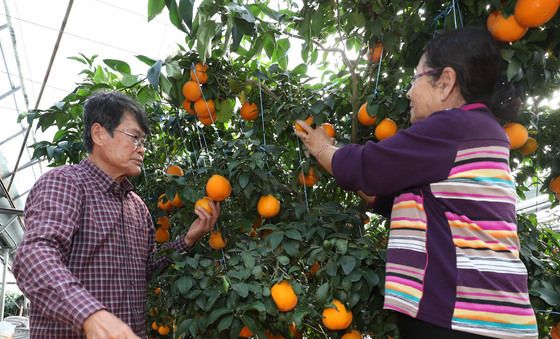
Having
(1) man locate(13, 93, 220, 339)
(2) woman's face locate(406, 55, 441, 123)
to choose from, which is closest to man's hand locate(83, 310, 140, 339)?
(1) man locate(13, 93, 220, 339)

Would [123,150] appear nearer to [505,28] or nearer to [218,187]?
[218,187]

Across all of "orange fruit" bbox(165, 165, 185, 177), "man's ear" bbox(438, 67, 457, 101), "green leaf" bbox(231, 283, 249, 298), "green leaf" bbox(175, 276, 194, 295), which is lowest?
"green leaf" bbox(175, 276, 194, 295)

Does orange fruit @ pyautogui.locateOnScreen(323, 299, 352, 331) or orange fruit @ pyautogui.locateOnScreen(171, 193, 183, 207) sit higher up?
orange fruit @ pyautogui.locateOnScreen(171, 193, 183, 207)

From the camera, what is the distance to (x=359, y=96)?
174 centimetres

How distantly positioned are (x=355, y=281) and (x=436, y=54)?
0.59 metres

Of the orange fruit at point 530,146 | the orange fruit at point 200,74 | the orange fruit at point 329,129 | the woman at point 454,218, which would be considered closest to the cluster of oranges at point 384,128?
the orange fruit at point 329,129

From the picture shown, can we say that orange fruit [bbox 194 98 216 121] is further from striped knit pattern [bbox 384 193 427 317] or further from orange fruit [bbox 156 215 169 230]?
striped knit pattern [bbox 384 193 427 317]

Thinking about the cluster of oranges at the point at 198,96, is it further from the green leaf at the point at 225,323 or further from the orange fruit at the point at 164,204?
the green leaf at the point at 225,323

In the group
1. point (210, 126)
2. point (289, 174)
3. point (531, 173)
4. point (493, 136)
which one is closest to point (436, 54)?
point (493, 136)

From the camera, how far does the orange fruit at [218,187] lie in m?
1.60

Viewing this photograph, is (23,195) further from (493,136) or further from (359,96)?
(493,136)

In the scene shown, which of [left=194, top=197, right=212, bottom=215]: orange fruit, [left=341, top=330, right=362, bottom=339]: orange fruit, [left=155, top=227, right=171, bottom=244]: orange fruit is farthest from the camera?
[left=155, top=227, right=171, bottom=244]: orange fruit

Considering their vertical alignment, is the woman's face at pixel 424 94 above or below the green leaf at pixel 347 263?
above

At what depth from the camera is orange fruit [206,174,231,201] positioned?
160 centimetres
